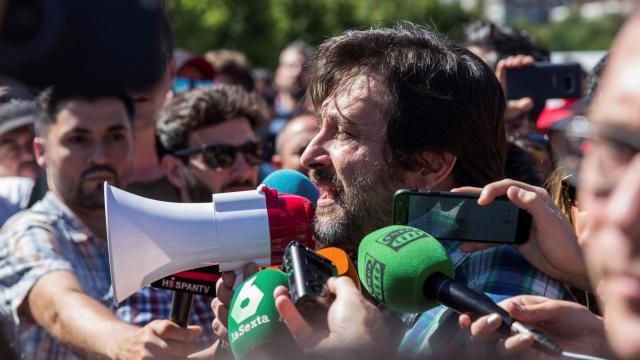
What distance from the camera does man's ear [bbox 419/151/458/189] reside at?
2.69 metres

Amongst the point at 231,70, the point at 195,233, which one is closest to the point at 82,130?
the point at 195,233

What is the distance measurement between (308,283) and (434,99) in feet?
→ 3.42

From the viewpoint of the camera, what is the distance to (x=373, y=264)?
1.82m

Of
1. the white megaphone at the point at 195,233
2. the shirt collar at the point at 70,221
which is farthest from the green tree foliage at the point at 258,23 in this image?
the white megaphone at the point at 195,233

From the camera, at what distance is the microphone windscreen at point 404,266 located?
1.74 meters

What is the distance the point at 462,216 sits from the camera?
2018 millimetres

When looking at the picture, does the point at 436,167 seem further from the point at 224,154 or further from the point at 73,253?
the point at 224,154


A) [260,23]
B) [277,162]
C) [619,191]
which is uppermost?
[619,191]

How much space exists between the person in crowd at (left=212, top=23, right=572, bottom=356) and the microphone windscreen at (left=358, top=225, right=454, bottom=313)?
71cm

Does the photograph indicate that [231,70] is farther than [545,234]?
Yes

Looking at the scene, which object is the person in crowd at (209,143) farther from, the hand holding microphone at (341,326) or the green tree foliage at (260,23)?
the green tree foliage at (260,23)

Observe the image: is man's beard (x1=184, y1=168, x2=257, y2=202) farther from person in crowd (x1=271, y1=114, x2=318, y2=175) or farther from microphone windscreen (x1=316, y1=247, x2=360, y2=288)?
microphone windscreen (x1=316, y1=247, x2=360, y2=288)

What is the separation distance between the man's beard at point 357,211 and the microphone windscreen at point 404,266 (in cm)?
70

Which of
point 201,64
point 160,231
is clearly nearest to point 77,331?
point 160,231
